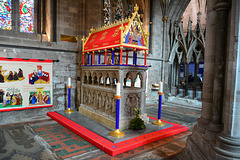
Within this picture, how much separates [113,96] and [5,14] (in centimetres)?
490

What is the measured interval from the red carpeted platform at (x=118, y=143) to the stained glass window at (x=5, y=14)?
3.91m

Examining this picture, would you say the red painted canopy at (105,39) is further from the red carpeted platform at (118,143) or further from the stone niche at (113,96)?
the red carpeted platform at (118,143)

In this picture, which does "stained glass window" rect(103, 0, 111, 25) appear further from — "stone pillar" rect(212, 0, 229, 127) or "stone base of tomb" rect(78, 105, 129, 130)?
"stone pillar" rect(212, 0, 229, 127)

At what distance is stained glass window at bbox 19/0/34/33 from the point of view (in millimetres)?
6441

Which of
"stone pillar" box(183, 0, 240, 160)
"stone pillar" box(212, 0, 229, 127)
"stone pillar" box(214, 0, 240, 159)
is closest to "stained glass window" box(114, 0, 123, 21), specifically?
"stone pillar" box(183, 0, 240, 160)

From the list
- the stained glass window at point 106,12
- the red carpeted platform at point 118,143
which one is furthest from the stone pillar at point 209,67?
the stained glass window at point 106,12

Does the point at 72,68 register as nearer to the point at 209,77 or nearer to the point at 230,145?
the point at 209,77

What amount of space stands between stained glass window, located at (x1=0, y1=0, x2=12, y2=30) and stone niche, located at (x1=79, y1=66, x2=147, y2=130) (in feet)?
10.7

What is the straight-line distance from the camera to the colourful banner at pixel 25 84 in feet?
19.1

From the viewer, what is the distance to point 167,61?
1100 cm

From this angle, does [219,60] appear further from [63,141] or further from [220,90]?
[63,141]

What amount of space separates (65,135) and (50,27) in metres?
4.37

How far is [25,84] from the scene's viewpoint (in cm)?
621

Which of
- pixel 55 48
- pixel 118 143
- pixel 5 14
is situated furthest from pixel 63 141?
pixel 5 14
